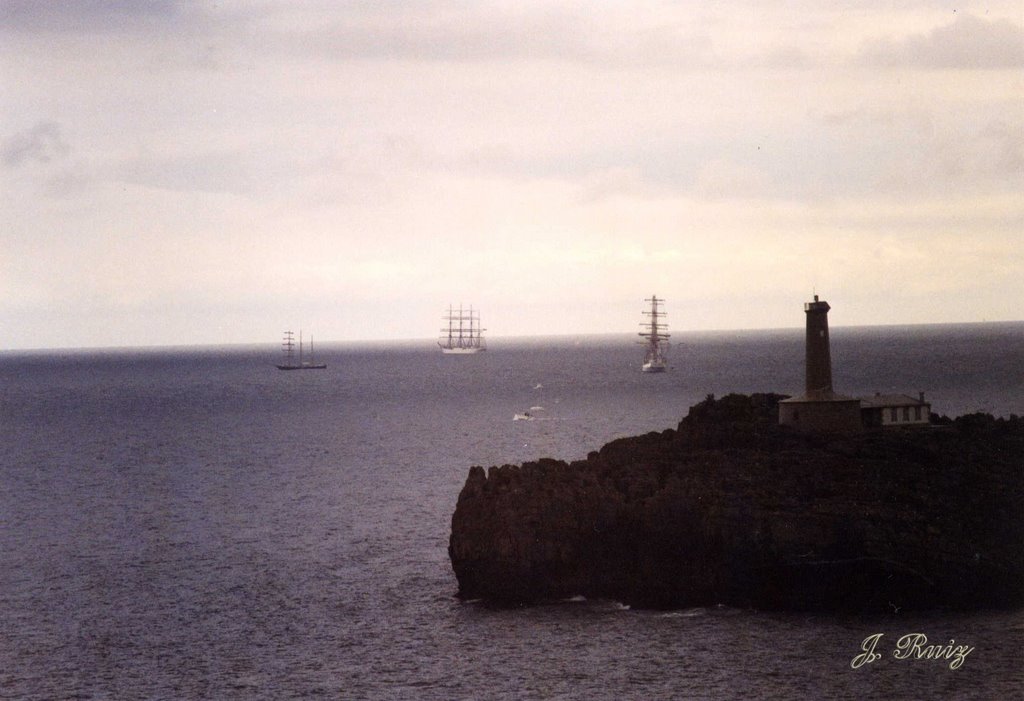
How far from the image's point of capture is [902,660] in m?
43.2

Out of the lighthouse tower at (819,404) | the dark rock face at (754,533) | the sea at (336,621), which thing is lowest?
the sea at (336,621)

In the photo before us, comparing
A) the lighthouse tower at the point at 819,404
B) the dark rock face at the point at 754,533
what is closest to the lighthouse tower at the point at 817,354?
the lighthouse tower at the point at 819,404

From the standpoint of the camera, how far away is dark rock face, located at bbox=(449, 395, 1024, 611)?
161ft

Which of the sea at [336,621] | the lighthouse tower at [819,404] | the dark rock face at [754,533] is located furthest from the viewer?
the lighthouse tower at [819,404]

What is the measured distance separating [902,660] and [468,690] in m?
15.0

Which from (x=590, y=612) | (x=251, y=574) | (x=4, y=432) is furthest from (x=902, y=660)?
(x=4, y=432)

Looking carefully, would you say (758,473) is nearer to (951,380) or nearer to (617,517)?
(617,517)

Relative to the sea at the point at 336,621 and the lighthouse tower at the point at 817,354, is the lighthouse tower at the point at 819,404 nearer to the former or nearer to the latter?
the lighthouse tower at the point at 817,354
